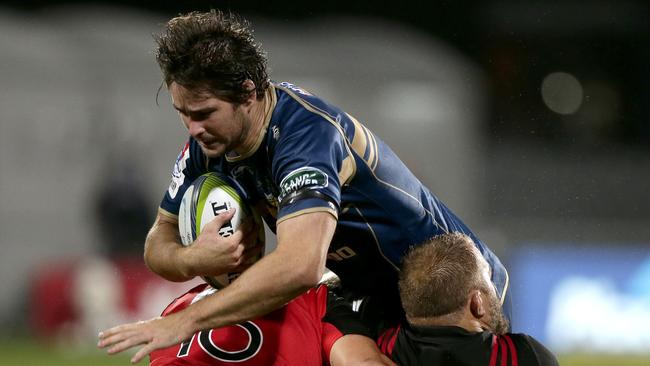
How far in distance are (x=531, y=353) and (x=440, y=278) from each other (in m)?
0.36

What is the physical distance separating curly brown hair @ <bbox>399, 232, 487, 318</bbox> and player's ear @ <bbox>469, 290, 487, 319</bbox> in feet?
0.06

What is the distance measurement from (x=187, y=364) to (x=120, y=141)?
7.89m

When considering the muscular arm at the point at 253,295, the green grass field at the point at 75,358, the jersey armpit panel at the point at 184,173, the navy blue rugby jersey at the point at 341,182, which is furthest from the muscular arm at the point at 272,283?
the green grass field at the point at 75,358

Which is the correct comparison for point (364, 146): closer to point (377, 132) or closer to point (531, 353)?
point (531, 353)

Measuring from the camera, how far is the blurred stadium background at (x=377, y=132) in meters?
9.38

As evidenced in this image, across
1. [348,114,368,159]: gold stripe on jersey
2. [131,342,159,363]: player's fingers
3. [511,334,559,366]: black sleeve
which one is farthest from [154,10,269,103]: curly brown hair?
[511,334,559,366]: black sleeve

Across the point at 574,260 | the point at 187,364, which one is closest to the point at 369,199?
the point at 187,364

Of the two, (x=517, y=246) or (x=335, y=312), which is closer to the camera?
(x=335, y=312)

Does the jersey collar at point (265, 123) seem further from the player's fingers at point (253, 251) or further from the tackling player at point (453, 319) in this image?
the tackling player at point (453, 319)

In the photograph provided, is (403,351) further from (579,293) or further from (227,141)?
(579,293)

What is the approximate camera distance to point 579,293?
9391mm

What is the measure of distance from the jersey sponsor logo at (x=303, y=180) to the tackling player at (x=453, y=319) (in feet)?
1.48

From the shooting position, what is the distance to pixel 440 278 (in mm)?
3496

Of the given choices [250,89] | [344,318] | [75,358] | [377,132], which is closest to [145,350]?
[344,318]
